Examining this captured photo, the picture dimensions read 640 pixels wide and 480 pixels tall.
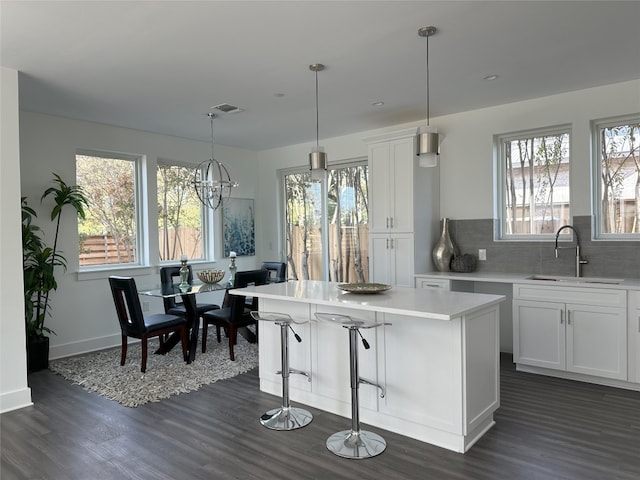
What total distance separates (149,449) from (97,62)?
277 cm

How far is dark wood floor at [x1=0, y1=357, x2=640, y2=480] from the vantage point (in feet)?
8.14

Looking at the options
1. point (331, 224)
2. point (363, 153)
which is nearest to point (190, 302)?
point (331, 224)

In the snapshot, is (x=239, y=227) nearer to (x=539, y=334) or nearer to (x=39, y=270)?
(x=39, y=270)

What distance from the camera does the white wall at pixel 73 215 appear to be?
4746 mm

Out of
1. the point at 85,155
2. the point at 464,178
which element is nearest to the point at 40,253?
the point at 85,155

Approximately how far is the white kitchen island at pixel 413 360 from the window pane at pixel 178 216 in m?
3.05

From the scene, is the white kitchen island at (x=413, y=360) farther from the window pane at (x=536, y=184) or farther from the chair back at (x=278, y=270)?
the chair back at (x=278, y=270)

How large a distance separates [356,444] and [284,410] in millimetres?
680

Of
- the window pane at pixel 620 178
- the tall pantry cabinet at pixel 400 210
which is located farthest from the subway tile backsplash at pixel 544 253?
the tall pantry cabinet at pixel 400 210

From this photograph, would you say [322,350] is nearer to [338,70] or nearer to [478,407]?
[478,407]

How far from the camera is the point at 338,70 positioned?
3625mm

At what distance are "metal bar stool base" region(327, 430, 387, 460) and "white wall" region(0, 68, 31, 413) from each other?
8.26 ft

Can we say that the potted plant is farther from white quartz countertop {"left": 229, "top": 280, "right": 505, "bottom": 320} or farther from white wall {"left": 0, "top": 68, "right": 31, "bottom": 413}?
white quartz countertop {"left": 229, "top": 280, "right": 505, "bottom": 320}

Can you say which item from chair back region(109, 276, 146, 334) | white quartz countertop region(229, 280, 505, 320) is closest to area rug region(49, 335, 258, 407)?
chair back region(109, 276, 146, 334)
